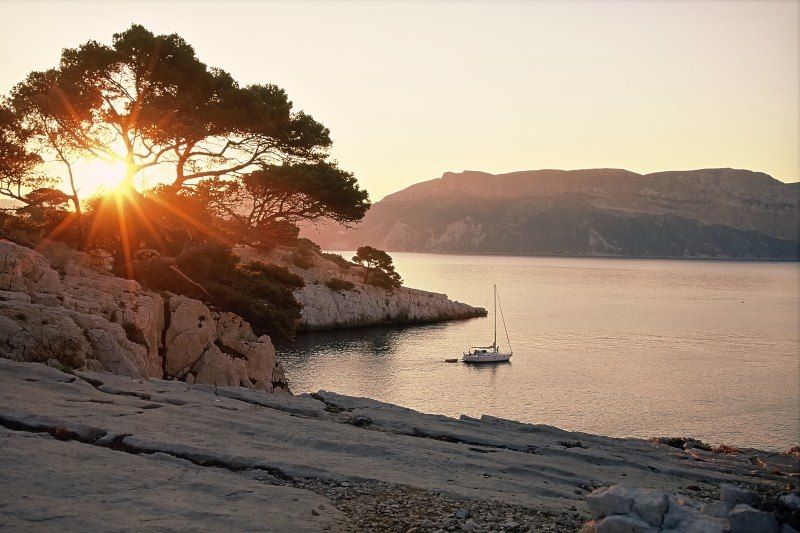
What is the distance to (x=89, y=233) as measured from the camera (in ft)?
99.4

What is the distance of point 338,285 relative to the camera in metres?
93.2

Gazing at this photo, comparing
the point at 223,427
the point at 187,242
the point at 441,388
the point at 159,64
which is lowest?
the point at 441,388

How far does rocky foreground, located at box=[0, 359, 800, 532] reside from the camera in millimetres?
8609

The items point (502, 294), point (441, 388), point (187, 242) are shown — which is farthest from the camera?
point (502, 294)

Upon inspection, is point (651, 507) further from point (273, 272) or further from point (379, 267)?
point (379, 267)

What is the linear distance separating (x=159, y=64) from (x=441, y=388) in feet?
118

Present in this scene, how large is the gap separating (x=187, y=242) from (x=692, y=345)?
70.2 metres

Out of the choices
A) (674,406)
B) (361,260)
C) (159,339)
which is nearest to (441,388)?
(674,406)

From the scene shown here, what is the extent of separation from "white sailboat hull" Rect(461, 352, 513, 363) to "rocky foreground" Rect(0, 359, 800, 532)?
46259 millimetres

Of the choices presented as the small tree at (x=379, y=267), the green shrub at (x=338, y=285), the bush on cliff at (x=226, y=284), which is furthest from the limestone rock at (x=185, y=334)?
the small tree at (x=379, y=267)

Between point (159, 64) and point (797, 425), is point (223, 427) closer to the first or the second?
point (159, 64)

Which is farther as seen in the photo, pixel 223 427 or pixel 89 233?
pixel 89 233

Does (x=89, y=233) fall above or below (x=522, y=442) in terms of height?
above

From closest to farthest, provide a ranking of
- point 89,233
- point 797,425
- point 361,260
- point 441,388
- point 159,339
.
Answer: point 159,339, point 89,233, point 797,425, point 441,388, point 361,260
